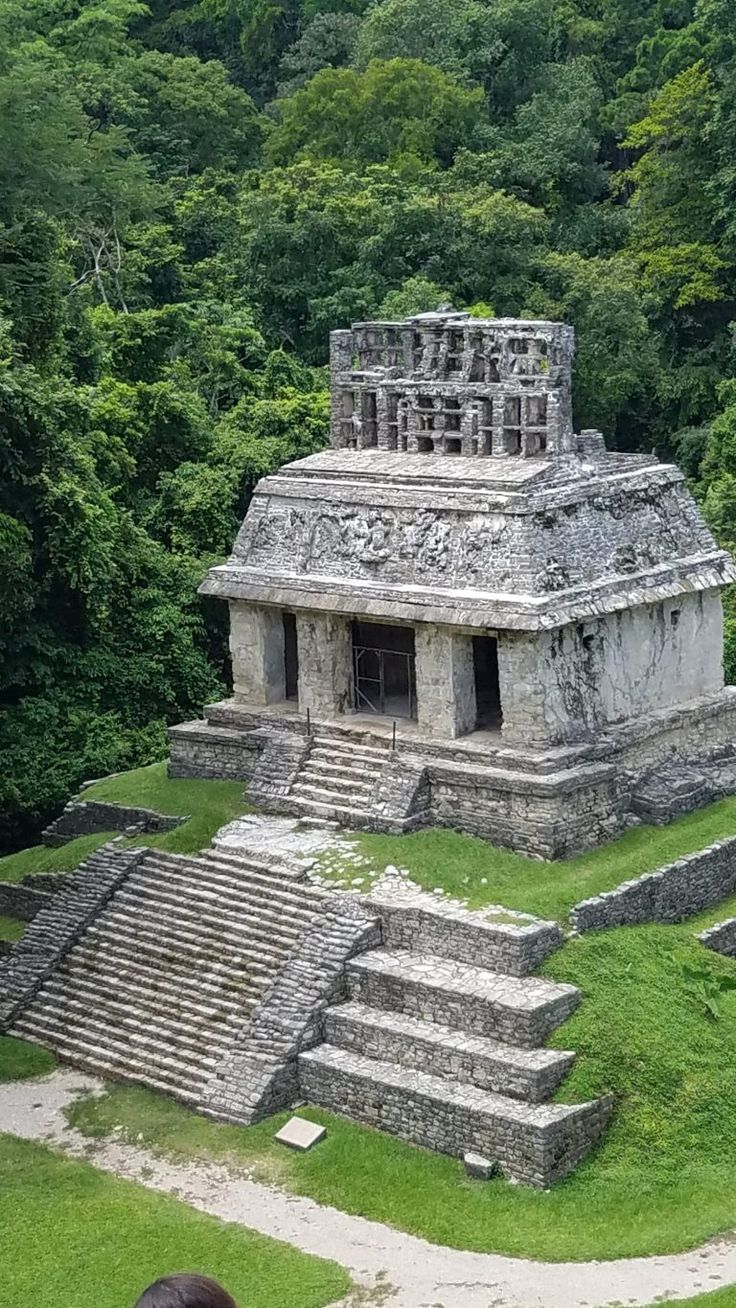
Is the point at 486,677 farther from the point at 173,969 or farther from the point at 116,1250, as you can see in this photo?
the point at 116,1250

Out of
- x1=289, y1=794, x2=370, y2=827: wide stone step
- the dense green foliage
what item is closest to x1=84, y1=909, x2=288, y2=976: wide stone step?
x1=289, y1=794, x2=370, y2=827: wide stone step

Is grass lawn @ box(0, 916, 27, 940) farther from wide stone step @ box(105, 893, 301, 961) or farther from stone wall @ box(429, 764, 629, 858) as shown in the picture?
stone wall @ box(429, 764, 629, 858)

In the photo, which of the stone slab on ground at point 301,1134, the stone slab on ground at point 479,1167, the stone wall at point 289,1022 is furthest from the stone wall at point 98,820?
the stone slab on ground at point 479,1167

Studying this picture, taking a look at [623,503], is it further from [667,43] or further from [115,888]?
[667,43]

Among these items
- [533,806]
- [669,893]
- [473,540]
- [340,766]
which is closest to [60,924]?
[340,766]

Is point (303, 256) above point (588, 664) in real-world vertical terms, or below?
above

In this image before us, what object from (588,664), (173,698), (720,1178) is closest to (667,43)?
(173,698)
